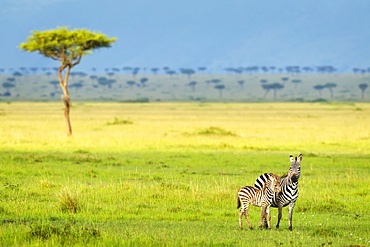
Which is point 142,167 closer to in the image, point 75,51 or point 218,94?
point 75,51

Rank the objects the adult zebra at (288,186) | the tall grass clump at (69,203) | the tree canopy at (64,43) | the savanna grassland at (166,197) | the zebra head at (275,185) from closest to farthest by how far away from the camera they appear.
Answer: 1. the savanna grassland at (166,197)
2. the adult zebra at (288,186)
3. the zebra head at (275,185)
4. the tall grass clump at (69,203)
5. the tree canopy at (64,43)

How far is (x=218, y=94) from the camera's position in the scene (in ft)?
565

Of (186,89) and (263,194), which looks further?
(186,89)

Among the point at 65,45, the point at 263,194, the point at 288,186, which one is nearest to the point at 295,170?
the point at 288,186

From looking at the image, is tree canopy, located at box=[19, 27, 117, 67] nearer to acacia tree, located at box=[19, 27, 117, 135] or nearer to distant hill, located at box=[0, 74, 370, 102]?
acacia tree, located at box=[19, 27, 117, 135]

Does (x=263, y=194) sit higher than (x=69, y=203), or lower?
higher

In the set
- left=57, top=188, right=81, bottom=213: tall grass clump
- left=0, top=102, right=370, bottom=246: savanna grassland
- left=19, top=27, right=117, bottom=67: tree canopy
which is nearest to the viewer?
left=0, top=102, right=370, bottom=246: savanna grassland

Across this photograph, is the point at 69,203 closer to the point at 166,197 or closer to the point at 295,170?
the point at 166,197

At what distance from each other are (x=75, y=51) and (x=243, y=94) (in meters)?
142

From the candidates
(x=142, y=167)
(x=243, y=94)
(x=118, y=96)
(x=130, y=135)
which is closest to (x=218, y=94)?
(x=243, y=94)

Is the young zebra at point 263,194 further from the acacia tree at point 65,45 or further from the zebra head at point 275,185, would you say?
the acacia tree at point 65,45

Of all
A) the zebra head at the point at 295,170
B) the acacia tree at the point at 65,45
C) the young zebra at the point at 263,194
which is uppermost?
the acacia tree at the point at 65,45

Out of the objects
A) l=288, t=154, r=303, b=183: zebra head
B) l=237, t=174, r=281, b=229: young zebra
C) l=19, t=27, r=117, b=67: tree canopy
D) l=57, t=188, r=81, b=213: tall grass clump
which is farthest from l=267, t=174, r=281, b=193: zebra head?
l=19, t=27, r=117, b=67: tree canopy

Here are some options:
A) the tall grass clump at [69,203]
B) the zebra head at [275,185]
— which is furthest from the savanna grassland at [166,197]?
the zebra head at [275,185]
